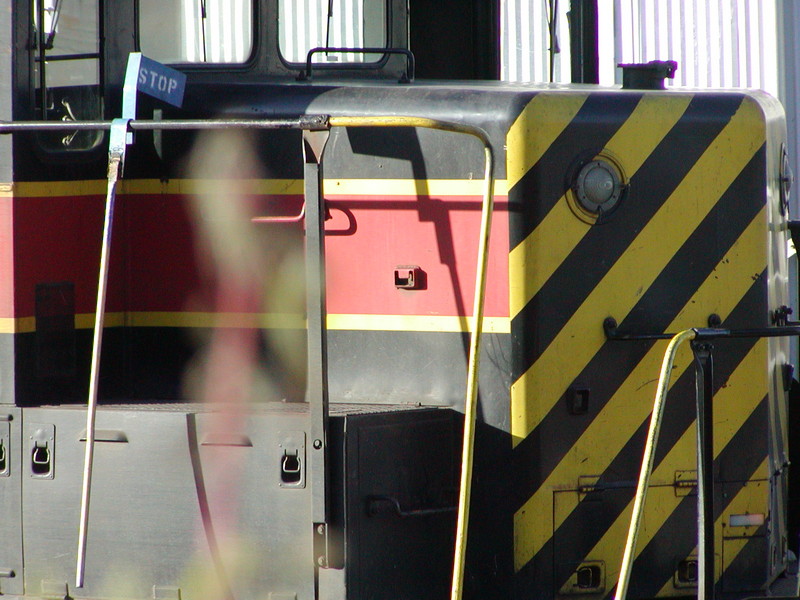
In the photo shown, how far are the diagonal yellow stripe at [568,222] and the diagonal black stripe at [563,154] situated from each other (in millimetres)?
20

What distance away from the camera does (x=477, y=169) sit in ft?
10.0

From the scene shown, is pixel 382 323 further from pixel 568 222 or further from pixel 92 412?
pixel 92 412

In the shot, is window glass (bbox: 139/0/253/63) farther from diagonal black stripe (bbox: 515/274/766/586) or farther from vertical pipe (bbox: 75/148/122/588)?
diagonal black stripe (bbox: 515/274/766/586)

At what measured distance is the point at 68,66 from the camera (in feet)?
10.5

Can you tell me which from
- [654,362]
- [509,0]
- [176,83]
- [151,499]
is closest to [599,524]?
[654,362]

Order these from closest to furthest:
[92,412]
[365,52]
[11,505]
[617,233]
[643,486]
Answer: [643,486] < [92,412] < [11,505] < [617,233] < [365,52]

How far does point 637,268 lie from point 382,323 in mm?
690

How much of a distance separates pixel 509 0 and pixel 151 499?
5408 millimetres

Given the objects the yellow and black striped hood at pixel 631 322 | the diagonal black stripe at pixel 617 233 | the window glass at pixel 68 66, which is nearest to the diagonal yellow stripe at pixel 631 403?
the yellow and black striped hood at pixel 631 322

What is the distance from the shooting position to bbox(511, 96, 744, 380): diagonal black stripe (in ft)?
10.1

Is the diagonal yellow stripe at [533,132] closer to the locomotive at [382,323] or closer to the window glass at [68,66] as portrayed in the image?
the locomotive at [382,323]

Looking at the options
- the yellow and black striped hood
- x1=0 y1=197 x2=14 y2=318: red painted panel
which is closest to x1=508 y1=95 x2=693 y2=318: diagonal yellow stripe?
the yellow and black striped hood

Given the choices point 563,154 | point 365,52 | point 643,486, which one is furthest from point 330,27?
point 643,486

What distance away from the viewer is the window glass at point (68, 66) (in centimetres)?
312
